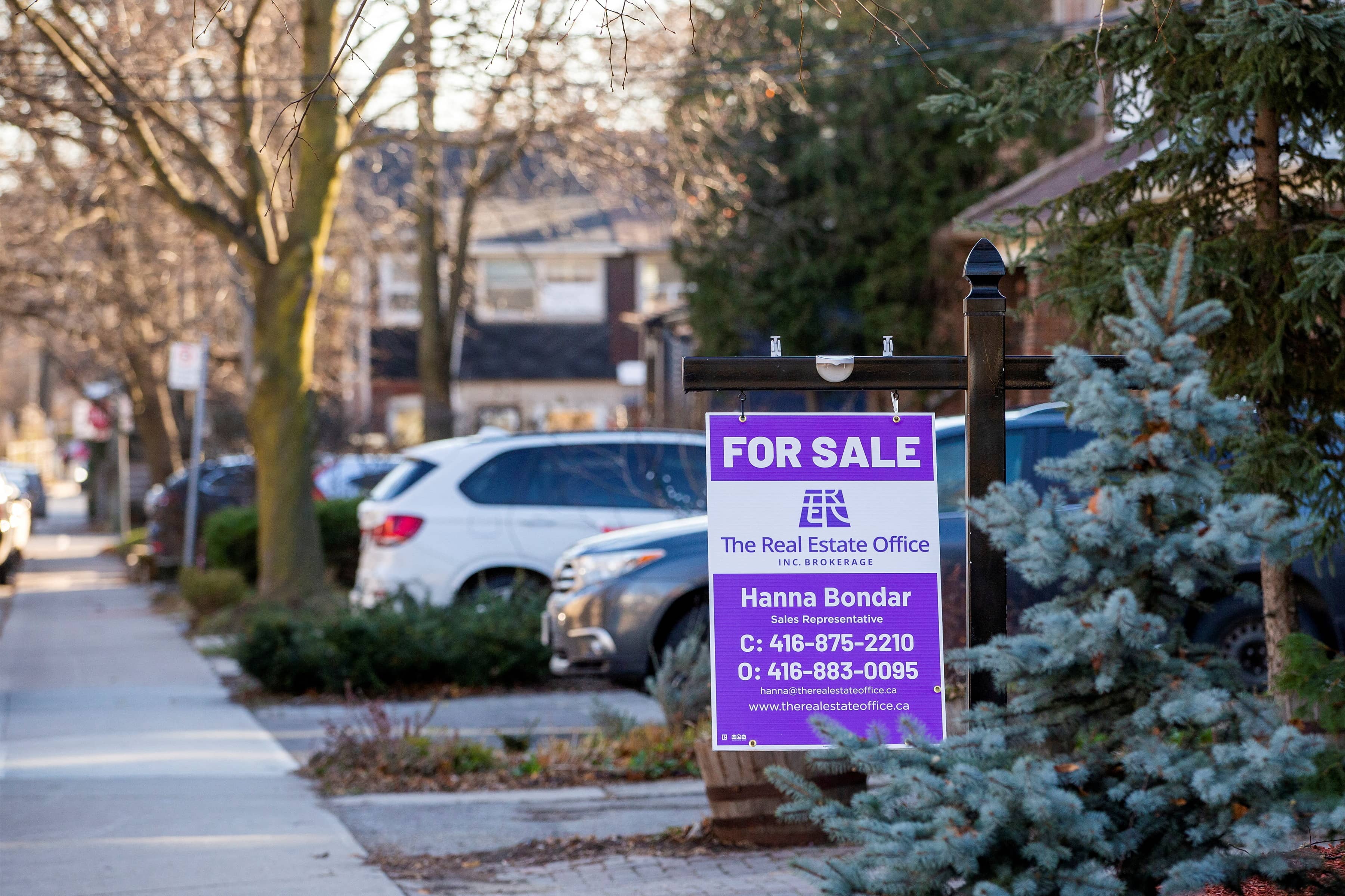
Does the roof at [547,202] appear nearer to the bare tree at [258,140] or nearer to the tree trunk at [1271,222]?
the bare tree at [258,140]

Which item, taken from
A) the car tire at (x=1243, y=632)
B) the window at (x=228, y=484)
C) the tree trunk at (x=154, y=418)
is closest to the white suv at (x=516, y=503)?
the car tire at (x=1243, y=632)

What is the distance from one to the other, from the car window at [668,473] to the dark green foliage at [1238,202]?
543 cm

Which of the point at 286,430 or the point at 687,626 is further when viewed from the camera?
the point at 286,430

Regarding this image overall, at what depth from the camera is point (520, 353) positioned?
116 ft

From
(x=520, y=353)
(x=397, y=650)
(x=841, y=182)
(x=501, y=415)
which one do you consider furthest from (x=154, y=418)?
(x=397, y=650)

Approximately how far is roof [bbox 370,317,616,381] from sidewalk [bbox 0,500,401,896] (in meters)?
21.9

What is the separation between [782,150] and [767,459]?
48.5 ft

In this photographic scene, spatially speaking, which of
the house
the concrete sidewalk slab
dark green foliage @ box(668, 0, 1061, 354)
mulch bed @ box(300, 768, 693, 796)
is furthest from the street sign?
the house

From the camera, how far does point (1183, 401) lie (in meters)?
3.13

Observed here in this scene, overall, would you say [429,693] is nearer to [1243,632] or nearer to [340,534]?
[1243,632]

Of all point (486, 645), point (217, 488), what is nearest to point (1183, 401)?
point (486, 645)

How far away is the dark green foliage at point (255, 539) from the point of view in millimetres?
16578

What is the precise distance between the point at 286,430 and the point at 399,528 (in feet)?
11.1

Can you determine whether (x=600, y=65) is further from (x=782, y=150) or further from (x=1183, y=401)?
(x=1183, y=401)
